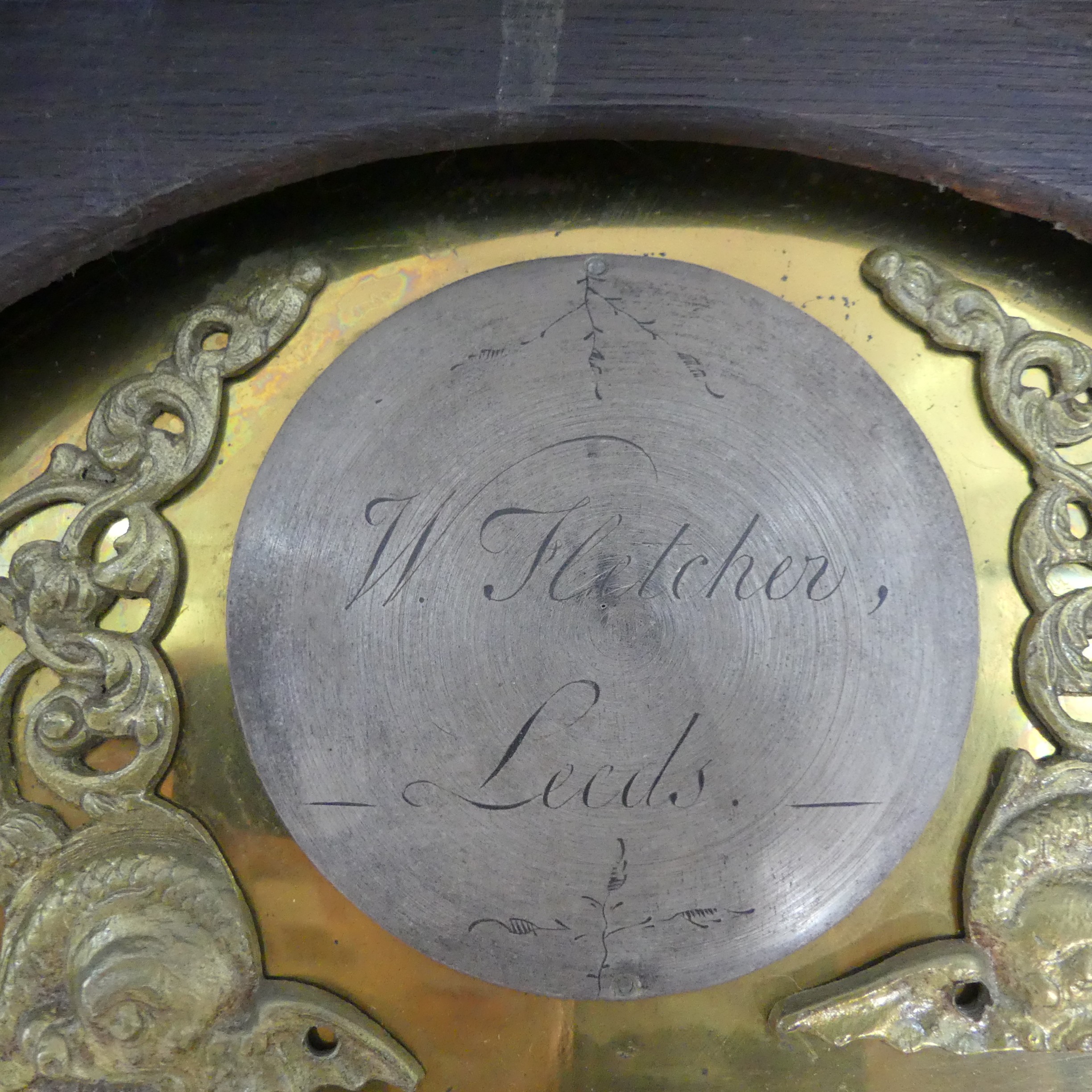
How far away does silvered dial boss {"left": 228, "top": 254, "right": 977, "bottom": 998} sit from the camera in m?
0.59

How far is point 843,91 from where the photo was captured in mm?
599

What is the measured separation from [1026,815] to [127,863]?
1.99 ft

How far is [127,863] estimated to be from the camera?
1.91 feet

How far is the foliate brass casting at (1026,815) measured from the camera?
1.95 ft

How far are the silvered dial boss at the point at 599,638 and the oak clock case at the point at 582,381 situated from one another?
0.10 feet

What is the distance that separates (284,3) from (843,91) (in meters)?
0.38

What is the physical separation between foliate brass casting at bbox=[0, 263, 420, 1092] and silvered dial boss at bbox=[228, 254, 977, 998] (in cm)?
7
